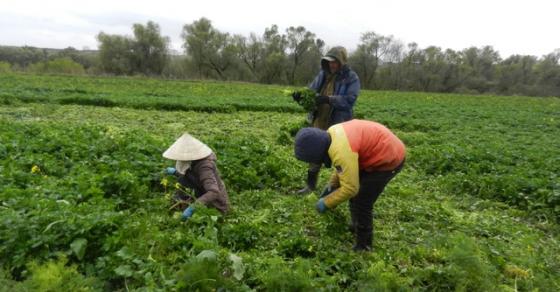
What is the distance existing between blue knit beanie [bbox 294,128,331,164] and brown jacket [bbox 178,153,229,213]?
1266 mm

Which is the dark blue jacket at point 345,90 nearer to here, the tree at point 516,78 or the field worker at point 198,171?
the field worker at point 198,171

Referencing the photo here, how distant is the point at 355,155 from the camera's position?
12.2 ft

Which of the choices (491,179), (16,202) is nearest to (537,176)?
(491,179)

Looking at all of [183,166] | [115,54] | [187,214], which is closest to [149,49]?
[115,54]

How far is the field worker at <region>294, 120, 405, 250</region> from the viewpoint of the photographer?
374 centimetres

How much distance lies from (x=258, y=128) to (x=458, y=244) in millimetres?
9223

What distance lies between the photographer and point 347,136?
3.81 meters

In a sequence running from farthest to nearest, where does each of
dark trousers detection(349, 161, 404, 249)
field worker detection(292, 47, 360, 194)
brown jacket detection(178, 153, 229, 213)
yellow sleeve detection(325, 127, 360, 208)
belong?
field worker detection(292, 47, 360, 194) < brown jacket detection(178, 153, 229, 213) < dark trousers detection(349, 161, 404, 249) < yellow sleeve detection(325, 127, 360, 208)

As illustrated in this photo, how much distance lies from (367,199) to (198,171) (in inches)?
80.9

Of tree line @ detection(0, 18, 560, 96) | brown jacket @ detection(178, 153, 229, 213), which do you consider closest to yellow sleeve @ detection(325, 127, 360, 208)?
brown jacket @ detection(178, 153, 229, 213)

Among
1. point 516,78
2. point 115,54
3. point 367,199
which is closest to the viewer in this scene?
point 367,199

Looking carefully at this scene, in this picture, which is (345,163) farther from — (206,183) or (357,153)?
(206,183)

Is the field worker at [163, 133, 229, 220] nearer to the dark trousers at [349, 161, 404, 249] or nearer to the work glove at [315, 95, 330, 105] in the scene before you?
the dark trousers at [349, 161, 404, 249]

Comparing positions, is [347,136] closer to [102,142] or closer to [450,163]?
[102,142]
